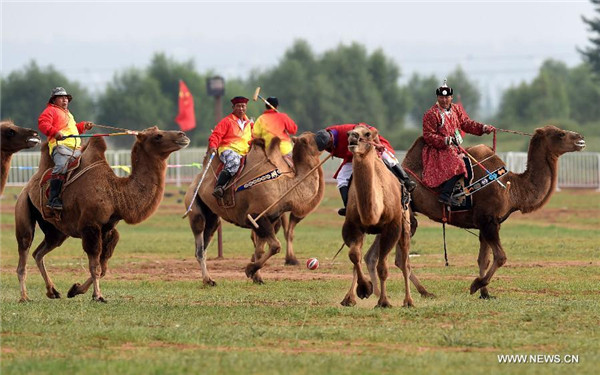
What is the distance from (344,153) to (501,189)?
2.41m

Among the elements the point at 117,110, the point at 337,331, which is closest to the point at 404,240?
the point at 337,331

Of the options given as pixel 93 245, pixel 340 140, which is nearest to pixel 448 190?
pixel 340 140

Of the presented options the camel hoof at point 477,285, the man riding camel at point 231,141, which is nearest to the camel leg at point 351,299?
the camel hoof at point 477,285

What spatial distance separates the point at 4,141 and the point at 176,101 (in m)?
70.2

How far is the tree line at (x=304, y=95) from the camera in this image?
78.6m

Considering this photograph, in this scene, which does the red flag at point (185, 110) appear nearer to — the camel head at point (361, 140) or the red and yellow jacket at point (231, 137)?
the red and yellow jacket at point (231, 137)

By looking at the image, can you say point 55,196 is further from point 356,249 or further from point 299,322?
point 299,322

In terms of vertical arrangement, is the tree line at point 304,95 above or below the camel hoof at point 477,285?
above

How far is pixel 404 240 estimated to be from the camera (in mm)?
14273

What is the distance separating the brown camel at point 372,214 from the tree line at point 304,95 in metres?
60.7

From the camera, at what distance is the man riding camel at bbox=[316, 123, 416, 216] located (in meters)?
14.4

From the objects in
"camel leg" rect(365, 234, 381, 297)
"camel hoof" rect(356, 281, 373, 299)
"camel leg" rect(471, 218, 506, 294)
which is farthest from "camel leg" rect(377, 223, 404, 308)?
"camel leg" rect(471, 218, 506, 294)

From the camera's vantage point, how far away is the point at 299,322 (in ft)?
41.4

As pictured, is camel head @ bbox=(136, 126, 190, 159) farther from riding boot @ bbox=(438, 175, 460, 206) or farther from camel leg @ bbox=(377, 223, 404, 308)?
riding boot @ bbox=(438, 175, 460, 206)
